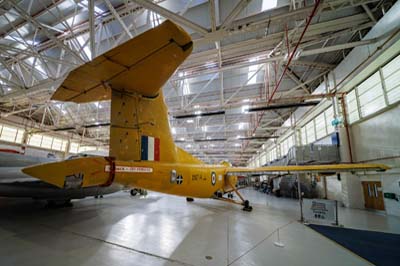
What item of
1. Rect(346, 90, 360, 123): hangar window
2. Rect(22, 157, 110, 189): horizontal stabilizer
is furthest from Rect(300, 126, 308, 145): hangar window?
Rect(22, 157, 110, 189): horizontal stabilizer

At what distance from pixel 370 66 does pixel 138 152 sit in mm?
11973

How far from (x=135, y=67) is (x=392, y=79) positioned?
445 inches

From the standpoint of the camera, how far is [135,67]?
3102mm

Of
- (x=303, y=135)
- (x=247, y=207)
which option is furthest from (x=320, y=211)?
(x=303, y=135)

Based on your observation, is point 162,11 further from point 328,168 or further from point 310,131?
point 310,131

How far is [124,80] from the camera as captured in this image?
346 cm

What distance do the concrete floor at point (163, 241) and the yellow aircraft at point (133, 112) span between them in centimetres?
145

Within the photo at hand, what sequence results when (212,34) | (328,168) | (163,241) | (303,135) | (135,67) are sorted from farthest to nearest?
(303,135)
(328,168)
(212,34)
(163,241)
(135,67)

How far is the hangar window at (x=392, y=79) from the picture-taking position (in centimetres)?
790

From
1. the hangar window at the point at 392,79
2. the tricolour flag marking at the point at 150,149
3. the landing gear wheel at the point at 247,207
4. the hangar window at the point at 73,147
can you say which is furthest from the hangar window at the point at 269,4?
the hangar window at the point at 73,147

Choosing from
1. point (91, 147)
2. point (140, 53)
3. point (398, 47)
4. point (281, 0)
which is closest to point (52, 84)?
point (140, 53)

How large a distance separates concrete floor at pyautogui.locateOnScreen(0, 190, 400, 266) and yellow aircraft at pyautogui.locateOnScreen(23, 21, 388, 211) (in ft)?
4.75

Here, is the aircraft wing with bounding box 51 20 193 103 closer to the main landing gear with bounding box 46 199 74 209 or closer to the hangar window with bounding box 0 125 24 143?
the main landing gear with bounding box 46 199 74 209

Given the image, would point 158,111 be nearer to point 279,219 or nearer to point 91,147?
point 279,219
